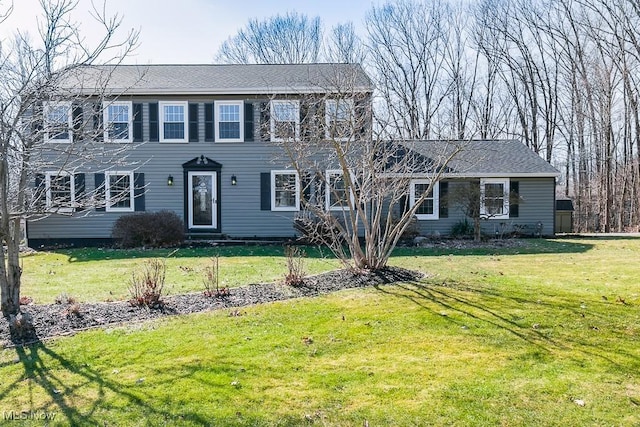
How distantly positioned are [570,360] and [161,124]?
15.0 meters

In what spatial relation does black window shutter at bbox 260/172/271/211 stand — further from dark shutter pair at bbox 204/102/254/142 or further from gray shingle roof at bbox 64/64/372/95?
gray shingle roof at bbox 64/64/372/95

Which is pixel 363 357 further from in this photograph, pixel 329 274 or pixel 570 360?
pixel 329 274

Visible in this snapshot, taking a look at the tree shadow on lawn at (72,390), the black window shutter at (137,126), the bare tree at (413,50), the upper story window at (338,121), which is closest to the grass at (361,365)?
the tree shadow on lawn at (72,390)

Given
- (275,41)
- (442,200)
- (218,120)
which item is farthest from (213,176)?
(275,41)

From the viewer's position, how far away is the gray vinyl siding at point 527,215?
1686cm

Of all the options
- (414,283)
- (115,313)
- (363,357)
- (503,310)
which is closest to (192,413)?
(363,357)

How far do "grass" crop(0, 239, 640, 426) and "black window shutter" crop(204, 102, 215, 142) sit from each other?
431 inches

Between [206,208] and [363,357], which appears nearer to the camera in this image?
[363,357]

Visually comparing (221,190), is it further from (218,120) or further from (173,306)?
(173,306)

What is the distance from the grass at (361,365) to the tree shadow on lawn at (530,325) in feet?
0.07

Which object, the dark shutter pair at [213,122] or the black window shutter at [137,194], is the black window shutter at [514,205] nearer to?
the dark shutter pair at [213,122]

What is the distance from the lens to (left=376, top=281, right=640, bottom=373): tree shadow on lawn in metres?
4.76

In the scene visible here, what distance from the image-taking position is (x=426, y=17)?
105 ft

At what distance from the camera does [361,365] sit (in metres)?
4.60
